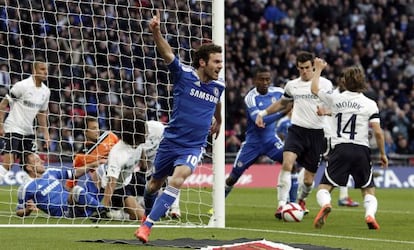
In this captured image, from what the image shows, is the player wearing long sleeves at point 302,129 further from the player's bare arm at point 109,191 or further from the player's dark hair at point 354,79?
the player's bare arm at point 109,191

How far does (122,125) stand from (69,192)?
1.13 meters

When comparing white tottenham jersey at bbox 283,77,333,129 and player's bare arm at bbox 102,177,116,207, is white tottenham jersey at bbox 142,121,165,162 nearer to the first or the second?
player's bare arm at bbox 102,177,116,207

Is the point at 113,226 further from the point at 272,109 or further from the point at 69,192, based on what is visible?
the point at 272,109

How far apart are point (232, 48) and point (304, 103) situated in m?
18.2

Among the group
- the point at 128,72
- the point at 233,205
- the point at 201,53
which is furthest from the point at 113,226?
the point at 233,205

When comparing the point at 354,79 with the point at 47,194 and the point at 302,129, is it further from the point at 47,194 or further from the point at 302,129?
the point at 47,194

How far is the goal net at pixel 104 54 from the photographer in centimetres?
1421

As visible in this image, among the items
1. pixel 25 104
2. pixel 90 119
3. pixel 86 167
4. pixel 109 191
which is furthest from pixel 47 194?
pixel 25 104

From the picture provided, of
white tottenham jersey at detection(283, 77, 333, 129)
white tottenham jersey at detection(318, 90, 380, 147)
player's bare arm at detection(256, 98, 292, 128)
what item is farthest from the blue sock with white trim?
player's bare arm at detection(256, 98, 292, 128)

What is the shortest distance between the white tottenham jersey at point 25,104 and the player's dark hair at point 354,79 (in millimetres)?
4965

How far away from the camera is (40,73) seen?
15398 mm

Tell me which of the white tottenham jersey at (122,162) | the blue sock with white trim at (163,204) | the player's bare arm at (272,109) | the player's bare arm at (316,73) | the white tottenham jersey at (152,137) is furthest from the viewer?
the player's bare arm at (272,109)

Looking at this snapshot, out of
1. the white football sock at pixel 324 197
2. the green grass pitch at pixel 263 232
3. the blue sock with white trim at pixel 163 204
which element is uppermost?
the white football sock at pixel 324 197

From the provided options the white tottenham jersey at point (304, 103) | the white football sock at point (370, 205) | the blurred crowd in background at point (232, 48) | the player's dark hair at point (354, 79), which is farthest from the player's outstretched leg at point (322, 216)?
the blurred crowd in background at point (232, 48)
